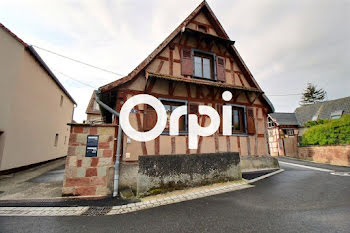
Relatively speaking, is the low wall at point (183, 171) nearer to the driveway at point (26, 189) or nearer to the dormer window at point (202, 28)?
the driveway at point (26, 189)

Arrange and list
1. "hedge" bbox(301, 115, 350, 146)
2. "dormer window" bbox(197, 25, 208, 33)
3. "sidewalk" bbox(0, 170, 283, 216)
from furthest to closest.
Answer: "hedge" bbox(301, 115, 350, 146) → "dormer window" bbox(197, 25, 208, 33) → "sidewalk" bbox(0, 170, 283, 216)

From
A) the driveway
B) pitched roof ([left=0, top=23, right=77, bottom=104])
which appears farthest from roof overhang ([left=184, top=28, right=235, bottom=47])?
the driveway

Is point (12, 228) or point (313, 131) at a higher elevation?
point (313, 131)

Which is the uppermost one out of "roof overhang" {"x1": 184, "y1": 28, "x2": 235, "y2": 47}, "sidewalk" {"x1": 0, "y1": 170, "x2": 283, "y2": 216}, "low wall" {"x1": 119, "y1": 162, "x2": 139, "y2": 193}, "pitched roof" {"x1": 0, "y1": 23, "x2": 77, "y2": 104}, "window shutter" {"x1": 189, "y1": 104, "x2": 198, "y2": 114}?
"roof overhang" {"x1": 184, "y1": 28, "x2": 235, "y2": 47}

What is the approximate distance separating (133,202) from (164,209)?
1.07m

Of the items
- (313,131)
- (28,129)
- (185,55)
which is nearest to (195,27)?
(185,55)

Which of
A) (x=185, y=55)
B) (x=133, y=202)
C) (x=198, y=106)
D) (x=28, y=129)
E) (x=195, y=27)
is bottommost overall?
(x=133, y=202)

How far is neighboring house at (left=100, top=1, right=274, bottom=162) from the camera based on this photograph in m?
6.34

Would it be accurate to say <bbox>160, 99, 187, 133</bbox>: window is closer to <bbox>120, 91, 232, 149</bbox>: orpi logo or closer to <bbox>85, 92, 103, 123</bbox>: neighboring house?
<bbox>120, 91, 232, 149</bbox>: orpi logo

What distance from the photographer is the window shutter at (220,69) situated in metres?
8.26

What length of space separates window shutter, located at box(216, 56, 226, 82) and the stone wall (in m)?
5.94

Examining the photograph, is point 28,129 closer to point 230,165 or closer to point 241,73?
point 230,165

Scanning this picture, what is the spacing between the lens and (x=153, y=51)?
690 cm

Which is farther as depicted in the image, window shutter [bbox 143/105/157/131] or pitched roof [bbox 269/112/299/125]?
pitched roof [bbox 269/112/299/125]
